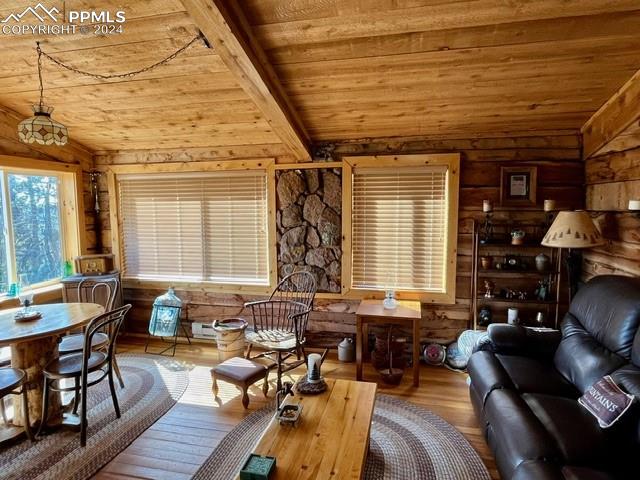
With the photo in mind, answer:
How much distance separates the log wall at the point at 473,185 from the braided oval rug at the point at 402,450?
4.18ft

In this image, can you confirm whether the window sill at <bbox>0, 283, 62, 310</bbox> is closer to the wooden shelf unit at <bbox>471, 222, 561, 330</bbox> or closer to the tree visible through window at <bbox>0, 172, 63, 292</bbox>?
the tree visible through window at <bbox>0, 172, 63, 292</bbox>

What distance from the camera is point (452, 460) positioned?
252 cm

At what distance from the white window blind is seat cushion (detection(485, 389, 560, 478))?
184 cm

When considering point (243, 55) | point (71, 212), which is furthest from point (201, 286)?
point (243, 55)

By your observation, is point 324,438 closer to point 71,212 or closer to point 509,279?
point 509,279

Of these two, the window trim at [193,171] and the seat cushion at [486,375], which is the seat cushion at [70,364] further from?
the seat cushion at [486,375]

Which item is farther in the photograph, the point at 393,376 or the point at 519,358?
the point at 393,376

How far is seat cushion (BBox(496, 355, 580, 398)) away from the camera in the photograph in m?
2.46

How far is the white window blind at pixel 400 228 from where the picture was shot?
159 inches

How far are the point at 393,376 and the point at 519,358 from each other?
110cm

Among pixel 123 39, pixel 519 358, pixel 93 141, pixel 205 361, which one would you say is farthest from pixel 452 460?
pixel 93 141

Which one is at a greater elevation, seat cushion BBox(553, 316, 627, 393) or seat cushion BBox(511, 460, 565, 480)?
seat cushion BBox(553, 316, 627, 393)

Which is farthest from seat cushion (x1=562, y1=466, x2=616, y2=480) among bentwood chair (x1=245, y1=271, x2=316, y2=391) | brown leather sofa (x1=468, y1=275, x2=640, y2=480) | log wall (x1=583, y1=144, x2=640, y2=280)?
bentwood chair (x1=245, y1=271, x2=316, y2=391)

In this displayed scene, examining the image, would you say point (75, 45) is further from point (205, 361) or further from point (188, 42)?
point (205, 361)
